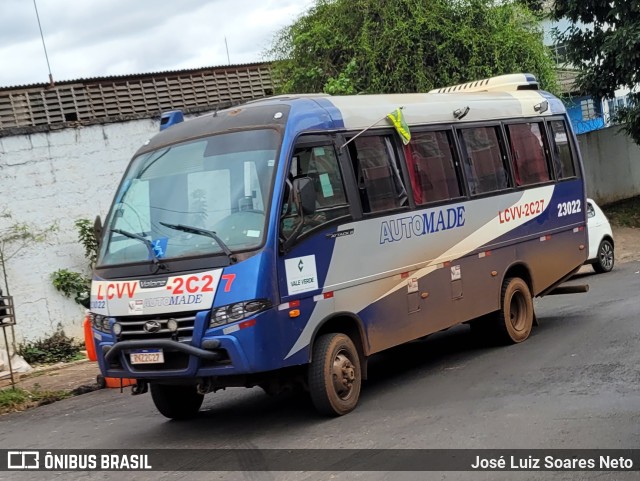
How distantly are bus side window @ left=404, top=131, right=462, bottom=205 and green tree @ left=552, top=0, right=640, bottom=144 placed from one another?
39.4 feet

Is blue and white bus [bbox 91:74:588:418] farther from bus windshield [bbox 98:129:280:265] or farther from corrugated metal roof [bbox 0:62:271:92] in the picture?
corrugated metal roof [bbox 0:62:271:92]

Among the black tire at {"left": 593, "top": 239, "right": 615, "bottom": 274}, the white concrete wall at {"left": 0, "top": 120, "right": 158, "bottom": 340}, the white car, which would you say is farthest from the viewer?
the black tire at {"left": 593, "top": 239, "right": 615, "bottom": 274}

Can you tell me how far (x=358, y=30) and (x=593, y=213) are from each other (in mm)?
6043

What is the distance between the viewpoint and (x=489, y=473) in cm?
596

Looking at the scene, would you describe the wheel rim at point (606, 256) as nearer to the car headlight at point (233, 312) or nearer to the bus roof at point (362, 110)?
the bus roof at point (362, 110)

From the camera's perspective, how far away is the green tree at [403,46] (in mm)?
17953

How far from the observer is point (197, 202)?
7914mm

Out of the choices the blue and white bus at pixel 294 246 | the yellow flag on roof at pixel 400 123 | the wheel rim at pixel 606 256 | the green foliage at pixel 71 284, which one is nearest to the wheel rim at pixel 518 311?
the blue and white bus at pixel 294 246

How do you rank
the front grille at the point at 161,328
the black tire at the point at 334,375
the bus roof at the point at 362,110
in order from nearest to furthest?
1. the front grille at the point at 161,328
2. the black tire at the point at 334,375
3. the bus roof at the point at 362,110

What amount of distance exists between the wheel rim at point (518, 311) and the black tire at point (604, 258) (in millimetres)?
7223

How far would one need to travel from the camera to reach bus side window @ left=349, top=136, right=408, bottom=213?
8.80 metres

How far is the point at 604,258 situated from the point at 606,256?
0.27 feet

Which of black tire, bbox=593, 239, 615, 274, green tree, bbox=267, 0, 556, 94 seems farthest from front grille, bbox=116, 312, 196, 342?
black tire, bbox=593, 239, 615, 274

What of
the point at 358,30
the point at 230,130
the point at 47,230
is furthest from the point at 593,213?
the point at 230,130
